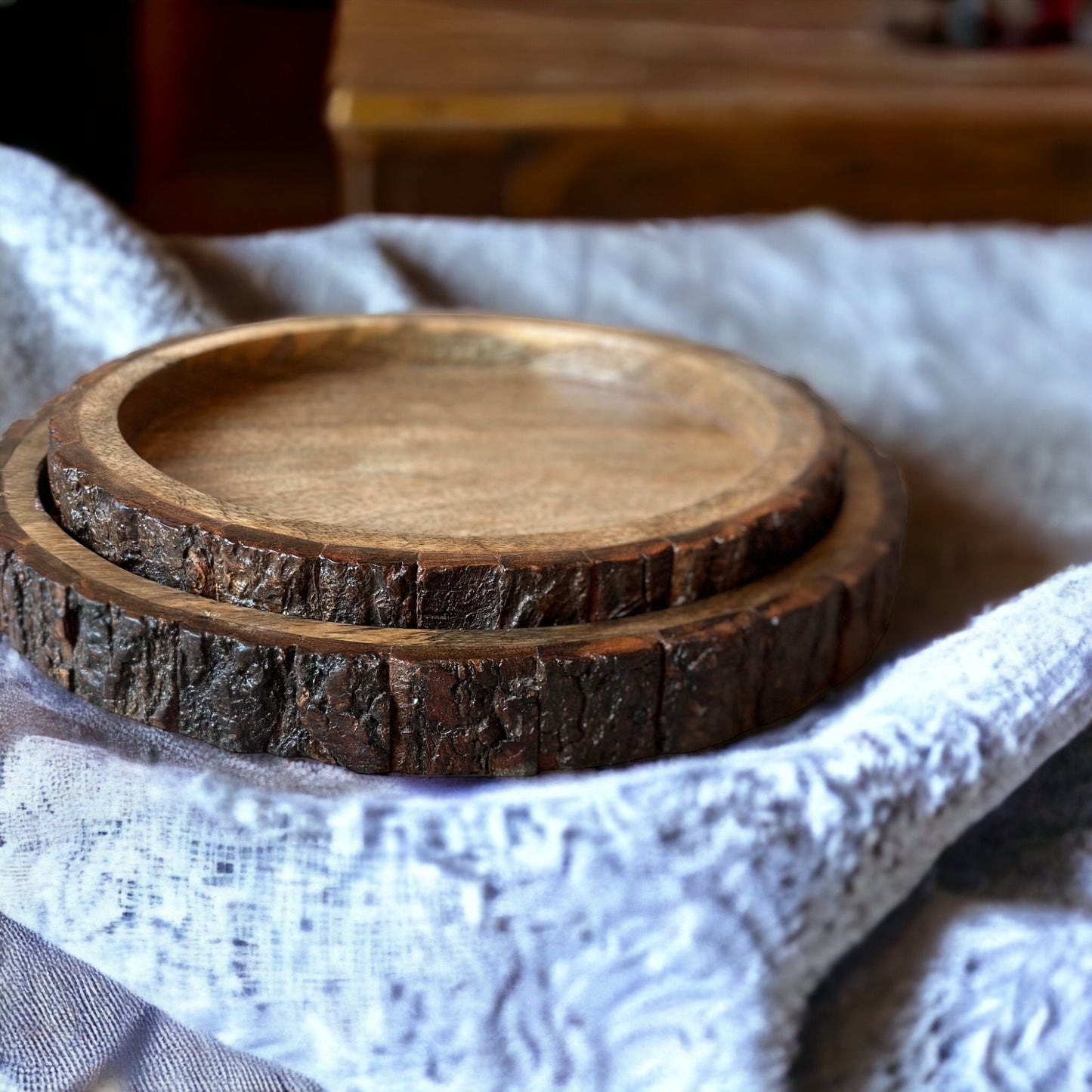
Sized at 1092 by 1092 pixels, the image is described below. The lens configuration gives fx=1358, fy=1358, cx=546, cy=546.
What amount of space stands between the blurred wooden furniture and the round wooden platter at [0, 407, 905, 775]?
787 millimetres

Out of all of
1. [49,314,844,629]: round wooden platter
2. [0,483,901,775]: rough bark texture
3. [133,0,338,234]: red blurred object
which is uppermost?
[49,314,844,629]: round wooden platter

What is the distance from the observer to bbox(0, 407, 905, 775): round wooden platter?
1.28 feet

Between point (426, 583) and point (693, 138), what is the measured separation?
86cm

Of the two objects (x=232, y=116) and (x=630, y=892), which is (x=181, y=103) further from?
(x=630, y=892)

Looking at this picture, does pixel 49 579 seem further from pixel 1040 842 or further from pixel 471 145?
pixel 471 145

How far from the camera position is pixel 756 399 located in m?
0.57

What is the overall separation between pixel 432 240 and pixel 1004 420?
36cm

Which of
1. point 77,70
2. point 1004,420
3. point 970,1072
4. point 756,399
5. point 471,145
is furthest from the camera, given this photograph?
point 77,70

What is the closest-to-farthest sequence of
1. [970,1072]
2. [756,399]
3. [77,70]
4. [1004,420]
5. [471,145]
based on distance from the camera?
[970,1072], [756,399], [1004,420], [471,145], [77,70]

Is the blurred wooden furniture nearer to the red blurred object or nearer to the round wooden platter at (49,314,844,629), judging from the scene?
the round wooden platter at (49,314,844,629)

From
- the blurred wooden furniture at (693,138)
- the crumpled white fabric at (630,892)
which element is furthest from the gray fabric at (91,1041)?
the blurred wooden furniture at (693,138)

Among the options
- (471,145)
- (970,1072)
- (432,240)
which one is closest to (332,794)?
(970,1072)

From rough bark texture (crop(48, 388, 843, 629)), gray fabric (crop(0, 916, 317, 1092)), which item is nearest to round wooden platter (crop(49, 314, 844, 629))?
rough bark texture (crop(48, 388, 843, 629))

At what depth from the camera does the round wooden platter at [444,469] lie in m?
0.40
